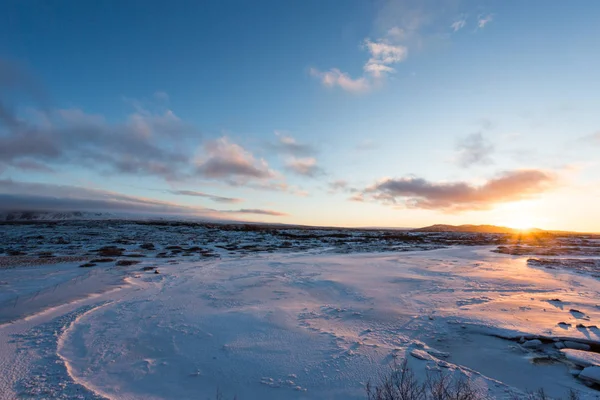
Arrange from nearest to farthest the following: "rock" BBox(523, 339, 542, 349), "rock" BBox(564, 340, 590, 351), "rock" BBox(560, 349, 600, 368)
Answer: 1. "rock" BBox(560, 349, 600, 368)
2. "rock" BBox(564, 340, 590, 351)
3. "rock" BBox(523, 339, 542, 349)

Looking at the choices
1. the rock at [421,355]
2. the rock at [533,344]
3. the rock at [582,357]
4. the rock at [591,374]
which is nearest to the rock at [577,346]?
the rock at [582,357]

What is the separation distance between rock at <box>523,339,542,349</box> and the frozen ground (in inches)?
1.4

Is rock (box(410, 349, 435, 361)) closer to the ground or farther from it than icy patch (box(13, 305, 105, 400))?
farther from it

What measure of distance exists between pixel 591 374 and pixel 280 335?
5959 mm

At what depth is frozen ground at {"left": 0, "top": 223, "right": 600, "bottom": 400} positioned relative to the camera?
521 cm

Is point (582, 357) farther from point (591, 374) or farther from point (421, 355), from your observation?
point (421, 355)

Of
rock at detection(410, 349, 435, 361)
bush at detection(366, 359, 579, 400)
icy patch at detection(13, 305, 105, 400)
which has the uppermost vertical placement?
bush at detection(366, 359, 579, 400)

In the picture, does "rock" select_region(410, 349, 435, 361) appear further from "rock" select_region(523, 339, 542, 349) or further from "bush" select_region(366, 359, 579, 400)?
"rock" select_region(523, 339, 542, 349)

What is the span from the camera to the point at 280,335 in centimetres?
734

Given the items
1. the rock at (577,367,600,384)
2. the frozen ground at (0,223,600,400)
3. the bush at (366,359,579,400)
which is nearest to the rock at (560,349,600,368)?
the frozen ground at (0,223,600,400)

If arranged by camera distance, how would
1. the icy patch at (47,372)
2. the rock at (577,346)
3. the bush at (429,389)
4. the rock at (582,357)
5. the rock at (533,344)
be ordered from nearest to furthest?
the bush at (429,389) → the icy patch at (47,372) → the rock at (582,357) → the rock at (577,346) → the rock at (533,344)

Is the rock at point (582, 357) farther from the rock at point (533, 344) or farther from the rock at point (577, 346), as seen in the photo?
the rock at point (533, 344)

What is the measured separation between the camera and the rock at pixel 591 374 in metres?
5.15

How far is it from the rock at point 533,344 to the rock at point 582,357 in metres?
0.42
